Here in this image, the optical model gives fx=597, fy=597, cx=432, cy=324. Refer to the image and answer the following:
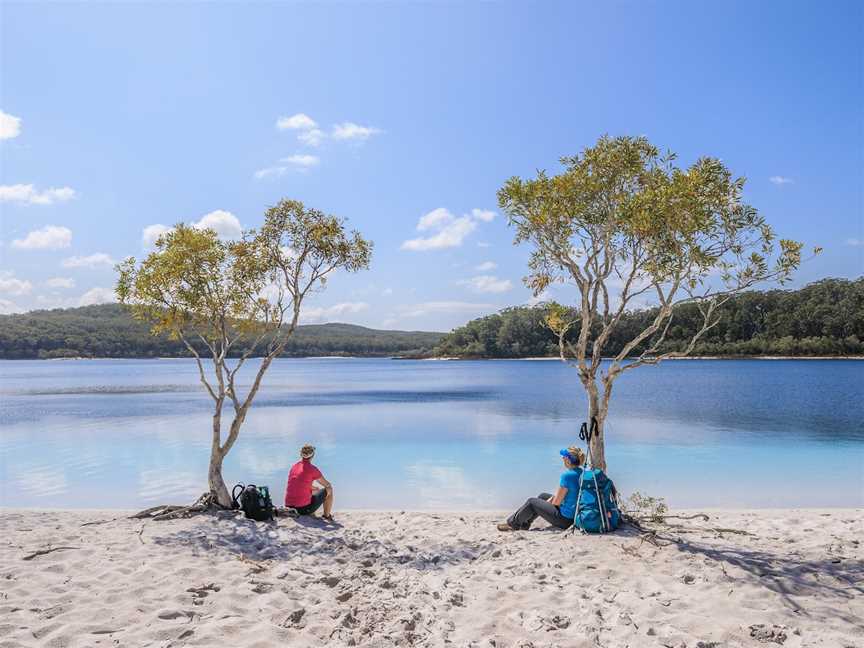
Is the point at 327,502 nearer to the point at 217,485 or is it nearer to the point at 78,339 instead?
the point at 217,485

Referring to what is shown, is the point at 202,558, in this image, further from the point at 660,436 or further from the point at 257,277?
the point at 660,436

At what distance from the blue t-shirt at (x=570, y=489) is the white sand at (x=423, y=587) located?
0.47 m

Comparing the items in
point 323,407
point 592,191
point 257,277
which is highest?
point 592,191

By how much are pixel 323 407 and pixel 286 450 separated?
56.5 ft

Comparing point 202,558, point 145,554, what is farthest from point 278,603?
point 145,554

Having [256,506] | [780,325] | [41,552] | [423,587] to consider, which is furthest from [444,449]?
[780,325]

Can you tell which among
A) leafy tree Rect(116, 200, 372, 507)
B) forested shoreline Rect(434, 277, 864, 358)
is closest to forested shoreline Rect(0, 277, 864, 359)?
forested shoreline Rect(434, 277, 864, 358)

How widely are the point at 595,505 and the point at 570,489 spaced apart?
17.1 inches

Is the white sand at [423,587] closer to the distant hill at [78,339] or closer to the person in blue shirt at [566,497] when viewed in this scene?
the person in blue shirt at [566,497]

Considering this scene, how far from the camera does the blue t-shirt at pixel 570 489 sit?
9.30 m

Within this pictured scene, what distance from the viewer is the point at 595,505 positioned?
9148 millimetres

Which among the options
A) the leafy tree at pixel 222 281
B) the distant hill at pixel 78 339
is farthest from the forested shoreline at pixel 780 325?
the distant hill at pixel 78 339

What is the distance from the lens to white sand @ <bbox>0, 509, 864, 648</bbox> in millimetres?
5590

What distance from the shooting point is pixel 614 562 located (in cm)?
768
